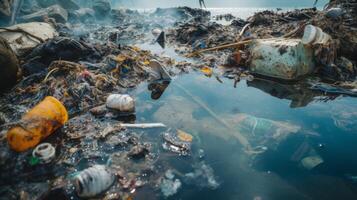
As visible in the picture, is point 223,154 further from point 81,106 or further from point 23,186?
point 81,106

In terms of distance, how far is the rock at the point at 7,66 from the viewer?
4.85 metres

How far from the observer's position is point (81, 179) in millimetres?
2420

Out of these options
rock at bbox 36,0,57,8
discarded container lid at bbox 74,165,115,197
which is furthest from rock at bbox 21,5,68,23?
discarded container lid at bbox 74,165,115,197

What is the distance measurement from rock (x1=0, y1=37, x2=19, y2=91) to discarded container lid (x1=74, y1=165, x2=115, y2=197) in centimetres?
387

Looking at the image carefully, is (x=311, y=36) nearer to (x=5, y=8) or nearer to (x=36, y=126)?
(x=36, y=126)

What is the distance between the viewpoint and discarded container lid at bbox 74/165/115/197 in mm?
2414

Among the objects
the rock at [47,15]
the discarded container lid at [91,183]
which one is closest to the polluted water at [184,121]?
the discarded container lid at [91,183]

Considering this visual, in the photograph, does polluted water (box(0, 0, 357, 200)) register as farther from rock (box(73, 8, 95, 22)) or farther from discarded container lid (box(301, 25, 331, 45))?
rock (box(73, 8, 95, 22))

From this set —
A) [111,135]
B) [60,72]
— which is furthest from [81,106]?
[60,72]

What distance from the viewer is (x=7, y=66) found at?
16.4 feet

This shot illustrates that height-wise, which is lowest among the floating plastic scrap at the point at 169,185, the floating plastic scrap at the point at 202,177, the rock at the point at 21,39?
the floating plastic scrap at the point at 202,177

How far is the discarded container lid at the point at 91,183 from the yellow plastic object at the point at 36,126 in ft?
3.35

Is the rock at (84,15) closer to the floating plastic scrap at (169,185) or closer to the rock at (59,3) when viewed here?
the rock at (59,3)

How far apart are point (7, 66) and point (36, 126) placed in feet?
9.37
